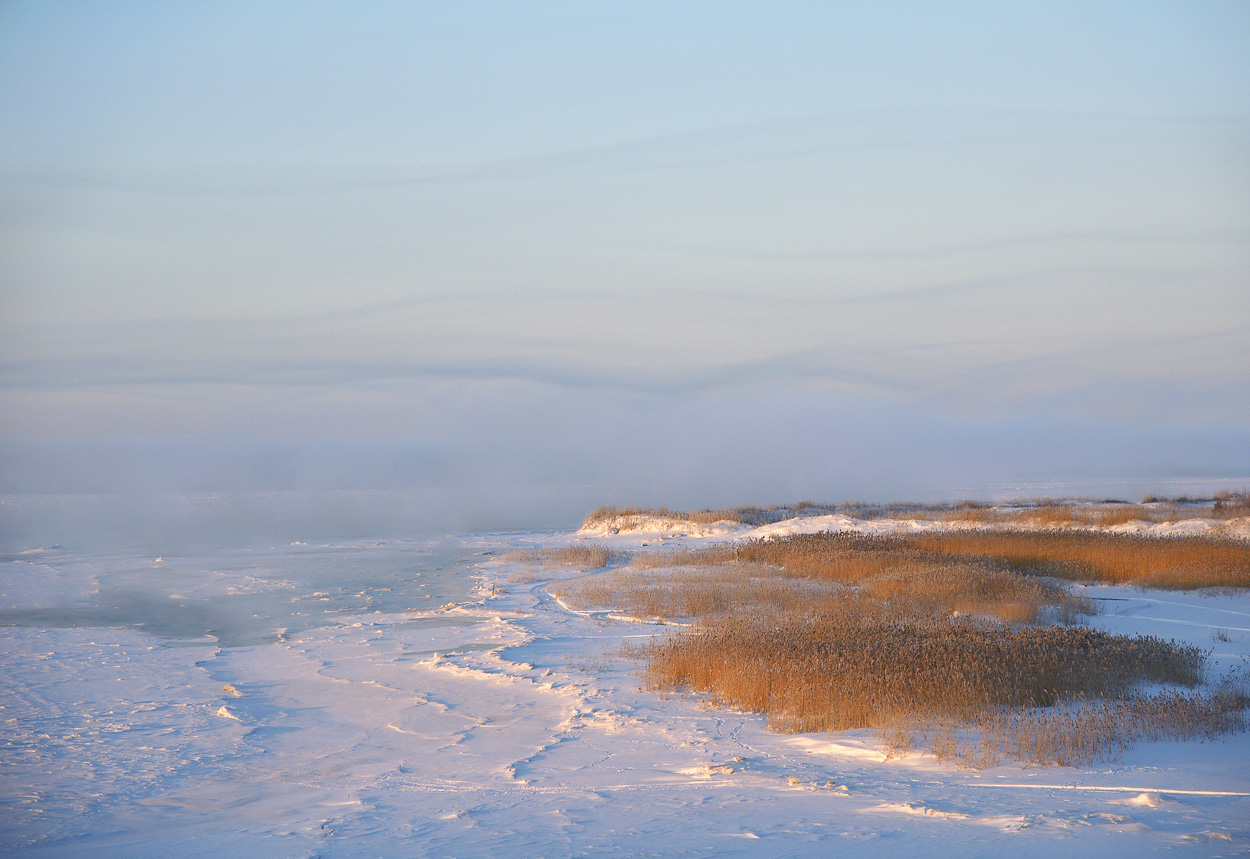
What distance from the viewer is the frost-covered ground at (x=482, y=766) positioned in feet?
17.2

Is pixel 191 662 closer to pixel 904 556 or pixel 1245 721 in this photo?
pixel 1245 721

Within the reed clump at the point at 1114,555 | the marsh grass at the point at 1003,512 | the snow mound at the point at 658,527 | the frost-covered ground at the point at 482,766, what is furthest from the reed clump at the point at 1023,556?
the snow mound at the point at 658,527

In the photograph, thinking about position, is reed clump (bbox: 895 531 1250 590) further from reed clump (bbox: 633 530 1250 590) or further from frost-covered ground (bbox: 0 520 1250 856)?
frost-covered ground (bbox: 0 520 1250 856)

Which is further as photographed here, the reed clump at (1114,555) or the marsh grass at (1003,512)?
the marsh grass at (1003,512)

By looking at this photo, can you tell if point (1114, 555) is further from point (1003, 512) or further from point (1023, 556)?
point (1003, 512)

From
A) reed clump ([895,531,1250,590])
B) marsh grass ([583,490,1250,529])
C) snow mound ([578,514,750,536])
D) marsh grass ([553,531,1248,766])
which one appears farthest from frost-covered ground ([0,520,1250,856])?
snow mound ([578,514,750,536])

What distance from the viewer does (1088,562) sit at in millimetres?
18406

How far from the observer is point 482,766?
7172 mm

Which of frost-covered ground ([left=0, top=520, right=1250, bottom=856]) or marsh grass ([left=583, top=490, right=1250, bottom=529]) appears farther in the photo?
marsh grass ([left=583, top=490, right=1250, bottom=529])

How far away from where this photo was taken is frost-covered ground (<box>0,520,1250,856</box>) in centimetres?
524

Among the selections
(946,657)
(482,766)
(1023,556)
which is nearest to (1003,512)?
(1023,556)

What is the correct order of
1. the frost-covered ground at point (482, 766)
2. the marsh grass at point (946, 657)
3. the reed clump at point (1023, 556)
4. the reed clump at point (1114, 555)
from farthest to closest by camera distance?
the reed clump at point (1023, 556), the reed clump at point (1114, 555), the marsh grass at point (946, 657), the frost-covered ground at point (482, 766)

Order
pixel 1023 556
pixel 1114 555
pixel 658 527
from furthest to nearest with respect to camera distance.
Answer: pixel 658 527, pixel 1023 556, pixel 1114 555

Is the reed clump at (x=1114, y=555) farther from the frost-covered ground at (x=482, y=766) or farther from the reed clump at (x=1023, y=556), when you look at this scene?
the frost-covered ground at (x=482, y=766)
